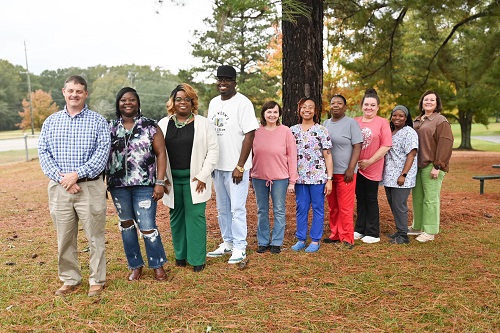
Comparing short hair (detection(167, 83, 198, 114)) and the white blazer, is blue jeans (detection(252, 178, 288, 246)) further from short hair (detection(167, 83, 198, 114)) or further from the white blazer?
short hair (detection(167, 83, 198, 114))

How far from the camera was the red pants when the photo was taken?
4738 millimetres

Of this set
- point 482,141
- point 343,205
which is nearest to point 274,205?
point 343,205

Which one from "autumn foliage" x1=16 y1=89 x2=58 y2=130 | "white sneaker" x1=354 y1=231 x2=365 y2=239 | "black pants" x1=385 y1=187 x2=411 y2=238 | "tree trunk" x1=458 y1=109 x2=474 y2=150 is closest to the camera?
"black pants" x1=385 y1=187 x2=411 y2=238

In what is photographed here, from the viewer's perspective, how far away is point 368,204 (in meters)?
5.02

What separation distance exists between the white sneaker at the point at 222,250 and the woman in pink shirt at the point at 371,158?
5.35 ft

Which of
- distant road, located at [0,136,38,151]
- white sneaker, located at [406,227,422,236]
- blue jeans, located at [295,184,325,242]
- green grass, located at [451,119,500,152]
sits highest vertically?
blue jeans, located at [295,184,325,242]

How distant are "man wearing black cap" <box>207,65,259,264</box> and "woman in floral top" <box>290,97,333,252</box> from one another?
2.09 feet

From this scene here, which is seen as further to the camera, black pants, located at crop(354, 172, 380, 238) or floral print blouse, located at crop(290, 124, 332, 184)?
black pants, located at crop(354, 172, 380, 238)

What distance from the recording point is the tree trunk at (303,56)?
19.6 feet

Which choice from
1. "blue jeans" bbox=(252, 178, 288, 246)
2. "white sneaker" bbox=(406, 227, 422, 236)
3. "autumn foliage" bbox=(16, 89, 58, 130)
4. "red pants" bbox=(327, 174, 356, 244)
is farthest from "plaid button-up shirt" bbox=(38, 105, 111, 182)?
"autumn foliage" bbox=(16, 89, 58, 130)

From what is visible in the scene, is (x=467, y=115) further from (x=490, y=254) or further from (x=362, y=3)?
(x=490, y=254)

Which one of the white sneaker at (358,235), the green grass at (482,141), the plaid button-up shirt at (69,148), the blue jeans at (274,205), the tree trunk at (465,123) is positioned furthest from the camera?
the green grass at (482,141)

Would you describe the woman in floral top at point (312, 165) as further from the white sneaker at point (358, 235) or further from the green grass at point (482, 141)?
the green grass at point (482, 141)

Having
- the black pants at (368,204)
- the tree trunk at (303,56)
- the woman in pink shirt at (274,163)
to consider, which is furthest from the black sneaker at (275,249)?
the tree trunk at (303,56)
